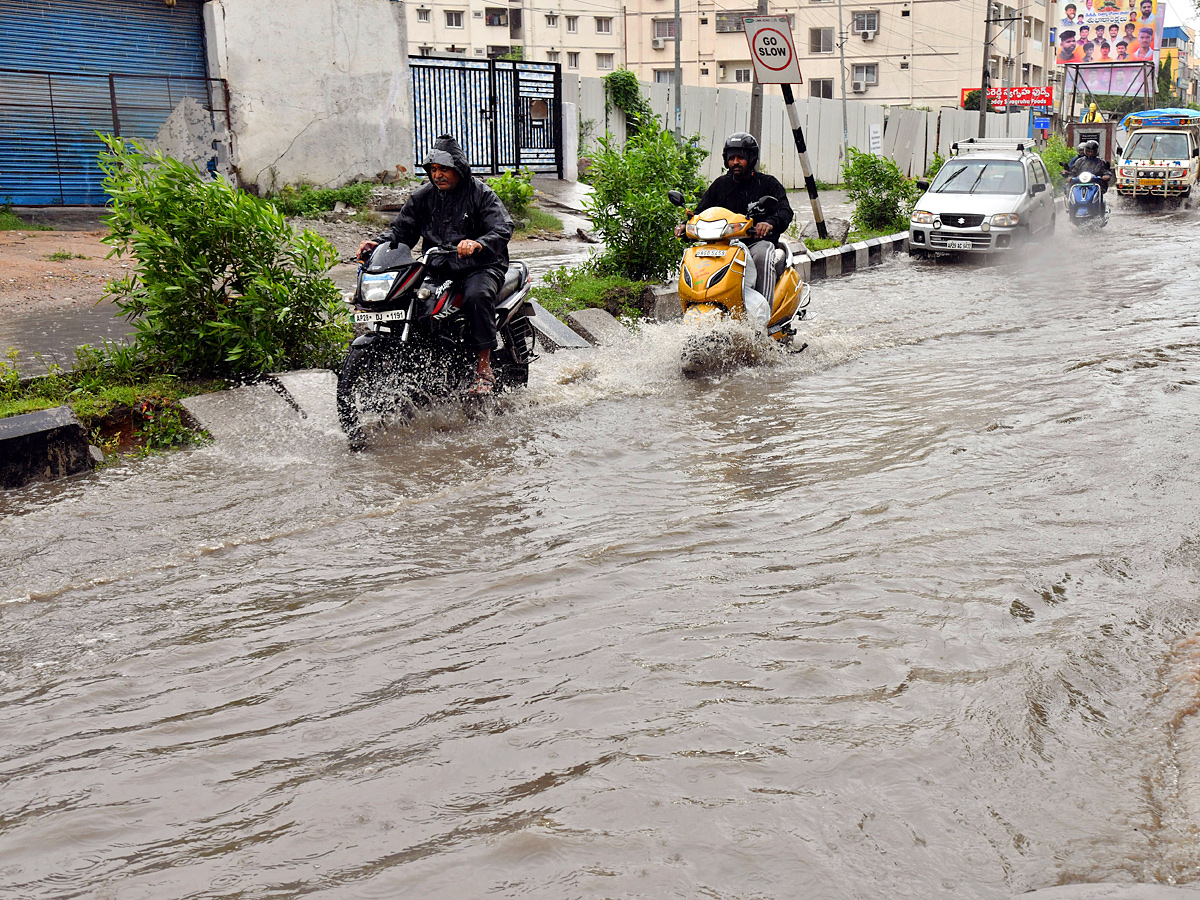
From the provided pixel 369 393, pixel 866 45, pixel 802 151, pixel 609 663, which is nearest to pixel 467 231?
pixel 369 393

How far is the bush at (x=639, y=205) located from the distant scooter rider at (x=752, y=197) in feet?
5.49

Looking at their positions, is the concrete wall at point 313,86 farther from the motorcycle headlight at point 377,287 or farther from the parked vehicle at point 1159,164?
the parked vehicle at point 1159,164

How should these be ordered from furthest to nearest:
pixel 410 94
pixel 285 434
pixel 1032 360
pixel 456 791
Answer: pixel 410 94 < pixel 1032 360 < pixel 285 434 < pixel 456 791

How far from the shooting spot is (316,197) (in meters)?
16.0

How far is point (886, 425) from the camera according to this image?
6527 mm

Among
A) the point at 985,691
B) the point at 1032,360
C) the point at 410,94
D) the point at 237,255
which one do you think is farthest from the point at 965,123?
the point at 985,691

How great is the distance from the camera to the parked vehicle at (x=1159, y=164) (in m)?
26.4

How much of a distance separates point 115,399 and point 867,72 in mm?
53957

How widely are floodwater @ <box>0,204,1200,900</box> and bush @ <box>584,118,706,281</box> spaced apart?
15.0 feet

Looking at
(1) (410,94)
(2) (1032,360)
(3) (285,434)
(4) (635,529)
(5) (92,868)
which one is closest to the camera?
(5) (92,868)

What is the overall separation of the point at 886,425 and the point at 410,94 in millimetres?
13344

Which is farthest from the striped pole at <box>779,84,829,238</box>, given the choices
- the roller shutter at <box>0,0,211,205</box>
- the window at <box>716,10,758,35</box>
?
the window at <box>716,10,758,35</box>

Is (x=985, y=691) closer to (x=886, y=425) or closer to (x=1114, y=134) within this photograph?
(x=886, y=425)

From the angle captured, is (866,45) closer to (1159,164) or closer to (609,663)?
(1159,164)
